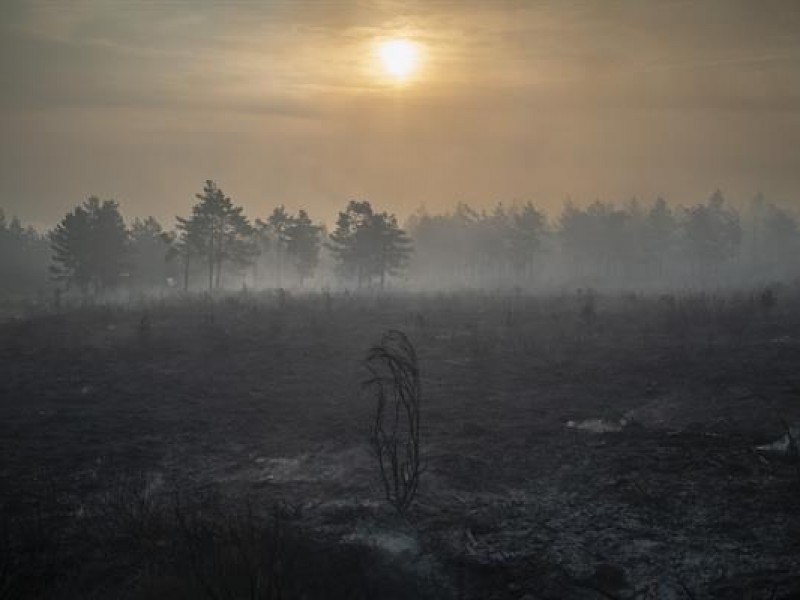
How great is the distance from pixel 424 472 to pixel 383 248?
4516 centimetres

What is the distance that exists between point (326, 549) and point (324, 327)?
1623 centimetres

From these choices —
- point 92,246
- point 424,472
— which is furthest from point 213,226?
point 424,472

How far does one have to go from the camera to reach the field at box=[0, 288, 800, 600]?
5820mm

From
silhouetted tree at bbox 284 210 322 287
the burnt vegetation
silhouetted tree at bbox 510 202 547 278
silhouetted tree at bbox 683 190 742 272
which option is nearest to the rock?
the burnt vegetation

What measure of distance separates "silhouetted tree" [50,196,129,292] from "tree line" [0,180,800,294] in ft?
0.28

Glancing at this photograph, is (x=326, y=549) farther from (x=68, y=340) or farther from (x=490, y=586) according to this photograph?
(x=68, y=340)

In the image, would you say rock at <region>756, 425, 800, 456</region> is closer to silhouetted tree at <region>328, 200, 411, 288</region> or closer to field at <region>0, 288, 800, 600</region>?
field at <region>0, 288, 800, 600</region>

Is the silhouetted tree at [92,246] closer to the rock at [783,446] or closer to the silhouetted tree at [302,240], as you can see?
the silhouetted tree at [302,240]

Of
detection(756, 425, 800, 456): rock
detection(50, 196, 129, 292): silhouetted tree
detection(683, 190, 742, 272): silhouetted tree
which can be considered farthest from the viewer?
detection(683, 190, 742, 272): silhouetted tree

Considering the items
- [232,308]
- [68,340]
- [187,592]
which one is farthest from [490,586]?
[232,308]

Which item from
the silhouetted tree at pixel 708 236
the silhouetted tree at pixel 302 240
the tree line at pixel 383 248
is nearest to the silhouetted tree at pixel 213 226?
the tree line at pixel 383 248

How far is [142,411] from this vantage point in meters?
12.8

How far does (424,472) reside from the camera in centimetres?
895

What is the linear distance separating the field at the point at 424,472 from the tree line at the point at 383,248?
31989mm
